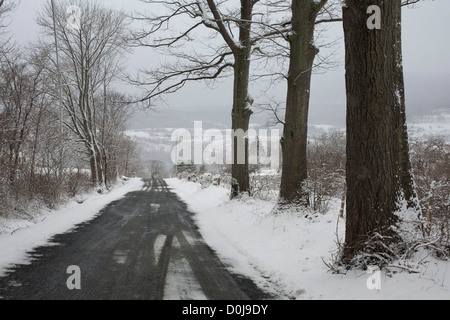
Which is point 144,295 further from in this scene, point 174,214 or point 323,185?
point 174,214

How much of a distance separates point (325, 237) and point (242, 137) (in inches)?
283

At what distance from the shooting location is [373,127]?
4844 mm

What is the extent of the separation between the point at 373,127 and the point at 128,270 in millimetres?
4318

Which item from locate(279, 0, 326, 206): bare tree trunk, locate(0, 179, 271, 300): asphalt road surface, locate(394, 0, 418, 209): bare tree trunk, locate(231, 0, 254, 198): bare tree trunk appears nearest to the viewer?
locate(0, 179, 271, 300): asphalt road surface

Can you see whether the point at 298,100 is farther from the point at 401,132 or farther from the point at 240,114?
the point at 401,132

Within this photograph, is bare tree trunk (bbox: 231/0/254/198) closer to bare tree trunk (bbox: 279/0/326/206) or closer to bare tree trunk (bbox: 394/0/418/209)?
bare tree trunk (bbox: 279/0/326/206)

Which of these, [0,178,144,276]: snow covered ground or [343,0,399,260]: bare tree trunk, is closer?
[343,0,399,260]: bare tree trunk

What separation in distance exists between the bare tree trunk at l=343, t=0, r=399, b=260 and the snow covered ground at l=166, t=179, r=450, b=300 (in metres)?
0.54

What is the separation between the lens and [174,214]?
12570 mm

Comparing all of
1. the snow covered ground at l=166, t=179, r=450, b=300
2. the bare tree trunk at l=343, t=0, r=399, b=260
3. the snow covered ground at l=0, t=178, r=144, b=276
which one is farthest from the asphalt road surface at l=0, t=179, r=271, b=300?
Answer: the bare tree trunk at l=343, t=0, r=399, b=260

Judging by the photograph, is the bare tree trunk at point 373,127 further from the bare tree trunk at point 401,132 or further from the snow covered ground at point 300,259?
the snow covered ground at point 300,259

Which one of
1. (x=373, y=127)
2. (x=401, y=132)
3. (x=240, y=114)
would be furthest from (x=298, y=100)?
(x=373, y=127)

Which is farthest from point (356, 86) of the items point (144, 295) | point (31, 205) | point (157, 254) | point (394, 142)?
point (31, 205)

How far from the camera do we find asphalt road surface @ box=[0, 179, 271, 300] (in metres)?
4.49
